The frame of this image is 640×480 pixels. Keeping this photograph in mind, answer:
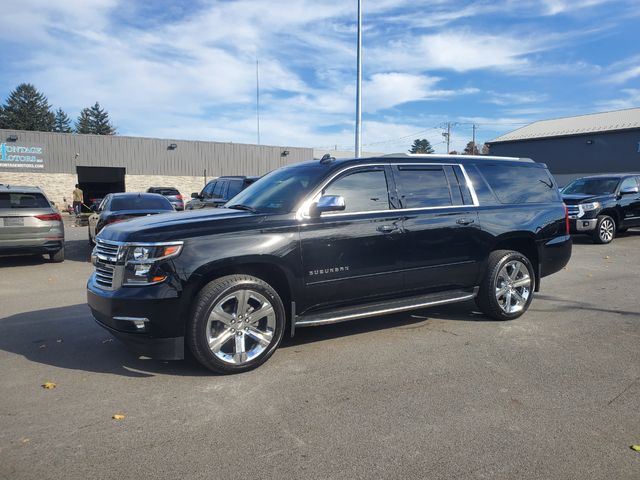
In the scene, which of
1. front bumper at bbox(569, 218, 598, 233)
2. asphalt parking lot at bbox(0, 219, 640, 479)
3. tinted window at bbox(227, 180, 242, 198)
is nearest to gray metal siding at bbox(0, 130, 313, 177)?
tinted window at bbox(227, 180, 242, 198)

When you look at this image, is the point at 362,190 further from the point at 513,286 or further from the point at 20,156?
the point at 20,156

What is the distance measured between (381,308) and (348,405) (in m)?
1.49

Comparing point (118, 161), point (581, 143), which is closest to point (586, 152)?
point (581, 143)

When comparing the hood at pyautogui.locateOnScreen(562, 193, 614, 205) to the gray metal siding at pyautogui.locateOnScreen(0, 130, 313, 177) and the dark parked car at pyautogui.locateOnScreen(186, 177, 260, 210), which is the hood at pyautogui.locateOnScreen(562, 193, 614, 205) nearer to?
the dark parked car at pyautogui.locateOnScreen(186, 177, 260, 210)

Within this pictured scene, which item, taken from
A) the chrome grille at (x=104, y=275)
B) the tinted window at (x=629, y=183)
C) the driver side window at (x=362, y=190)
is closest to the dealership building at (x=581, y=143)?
the tinted window at (x=629, y=183)

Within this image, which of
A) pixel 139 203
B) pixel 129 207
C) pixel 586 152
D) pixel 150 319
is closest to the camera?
pixel 150 319

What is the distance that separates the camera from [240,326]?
439 centimetres

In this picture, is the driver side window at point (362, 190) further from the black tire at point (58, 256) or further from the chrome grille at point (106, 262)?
the black tire at point (58, 256)

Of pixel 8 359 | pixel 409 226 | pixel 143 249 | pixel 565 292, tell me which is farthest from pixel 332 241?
pixel 565 292

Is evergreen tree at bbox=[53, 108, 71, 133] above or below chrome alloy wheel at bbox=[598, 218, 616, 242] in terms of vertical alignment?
above

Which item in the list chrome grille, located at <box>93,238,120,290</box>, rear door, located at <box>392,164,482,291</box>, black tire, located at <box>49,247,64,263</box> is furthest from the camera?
black tire, located at <box>49,247,64,263</box>

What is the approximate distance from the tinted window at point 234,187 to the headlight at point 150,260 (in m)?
8.65

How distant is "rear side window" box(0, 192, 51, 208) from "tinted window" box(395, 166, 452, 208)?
26.9ft

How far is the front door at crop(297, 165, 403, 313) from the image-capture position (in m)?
4.73
